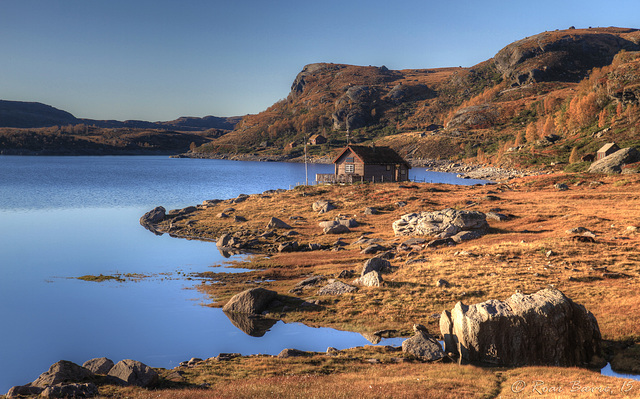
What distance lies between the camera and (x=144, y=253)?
49.8m

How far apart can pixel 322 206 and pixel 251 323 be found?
40.7 m

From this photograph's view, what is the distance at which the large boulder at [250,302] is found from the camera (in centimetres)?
2922

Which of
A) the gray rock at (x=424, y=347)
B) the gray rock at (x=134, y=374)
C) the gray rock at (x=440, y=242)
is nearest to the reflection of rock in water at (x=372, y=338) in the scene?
the gray rock at (x=424, y=347)

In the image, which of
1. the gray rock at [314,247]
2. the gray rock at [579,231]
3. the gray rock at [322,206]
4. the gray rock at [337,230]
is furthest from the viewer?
the gray rock at [322,206]

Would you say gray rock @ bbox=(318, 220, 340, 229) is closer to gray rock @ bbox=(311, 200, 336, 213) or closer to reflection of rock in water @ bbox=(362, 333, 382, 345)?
gray rock @ bbox=(311, 200, 336, 213)

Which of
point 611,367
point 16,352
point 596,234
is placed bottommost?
point 16,352

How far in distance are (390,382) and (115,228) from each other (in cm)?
5882

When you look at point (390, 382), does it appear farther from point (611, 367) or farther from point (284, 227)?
point (284, 227)

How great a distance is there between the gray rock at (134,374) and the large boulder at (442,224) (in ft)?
107

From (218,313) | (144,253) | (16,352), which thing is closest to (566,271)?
(218,313)

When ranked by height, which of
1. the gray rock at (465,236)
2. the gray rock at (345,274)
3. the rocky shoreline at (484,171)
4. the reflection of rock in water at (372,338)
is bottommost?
the reflection of rock in water at (372,338)

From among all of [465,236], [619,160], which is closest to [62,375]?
[465,236]

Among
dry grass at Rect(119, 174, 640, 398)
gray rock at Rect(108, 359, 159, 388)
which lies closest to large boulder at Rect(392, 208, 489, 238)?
dry grass at Rect(119, 174, 640, 398)

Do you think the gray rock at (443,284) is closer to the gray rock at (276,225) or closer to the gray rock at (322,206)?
Result: the gray rock at (276,225)
